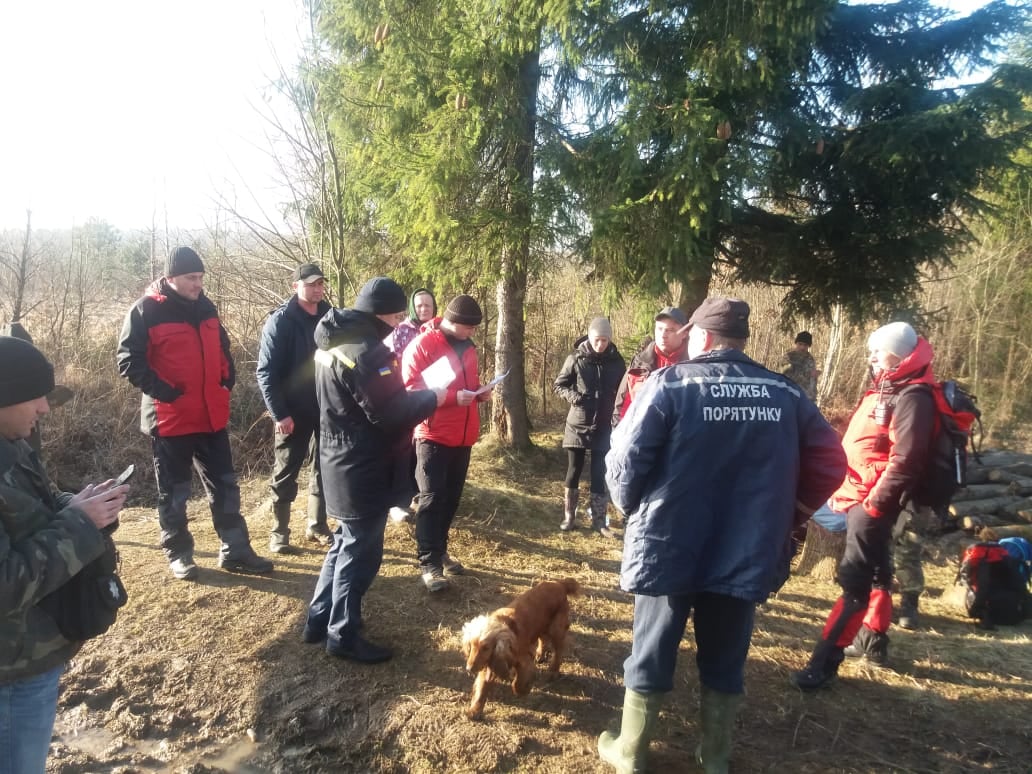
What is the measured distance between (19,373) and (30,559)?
0.58 metres

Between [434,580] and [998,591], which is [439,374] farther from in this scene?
[998,591]

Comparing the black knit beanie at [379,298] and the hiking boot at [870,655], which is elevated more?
the black knit beanie at [379,298]

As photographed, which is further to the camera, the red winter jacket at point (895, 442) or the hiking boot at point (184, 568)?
the hiking boot at point (184, 568)

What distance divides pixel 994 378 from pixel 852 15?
9707mm

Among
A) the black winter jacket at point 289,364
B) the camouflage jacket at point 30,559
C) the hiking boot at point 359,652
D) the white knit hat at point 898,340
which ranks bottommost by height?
the hiking boot at point 359,652

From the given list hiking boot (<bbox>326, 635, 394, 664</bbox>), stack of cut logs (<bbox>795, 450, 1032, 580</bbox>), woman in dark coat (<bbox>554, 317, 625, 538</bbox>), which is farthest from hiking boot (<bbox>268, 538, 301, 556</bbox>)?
stack of cut logs (<bbox>795, 450, 1032, 580</bbox>)

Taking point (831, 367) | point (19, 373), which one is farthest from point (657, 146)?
point (831, 367)

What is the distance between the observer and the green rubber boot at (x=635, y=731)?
2613 millimetres

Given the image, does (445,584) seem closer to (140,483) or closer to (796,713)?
(796,713)

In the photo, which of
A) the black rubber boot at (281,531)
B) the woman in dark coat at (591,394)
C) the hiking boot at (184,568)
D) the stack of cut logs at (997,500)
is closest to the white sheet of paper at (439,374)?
the black rubber boot at (281,531)

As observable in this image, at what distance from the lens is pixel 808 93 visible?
6309mm

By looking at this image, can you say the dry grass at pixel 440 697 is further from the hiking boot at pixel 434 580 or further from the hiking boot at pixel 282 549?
the hiking boot at pixel 282 549

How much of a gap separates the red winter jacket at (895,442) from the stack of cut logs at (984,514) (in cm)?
219

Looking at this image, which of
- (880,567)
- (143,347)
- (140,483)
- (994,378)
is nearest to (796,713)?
(880,567)
